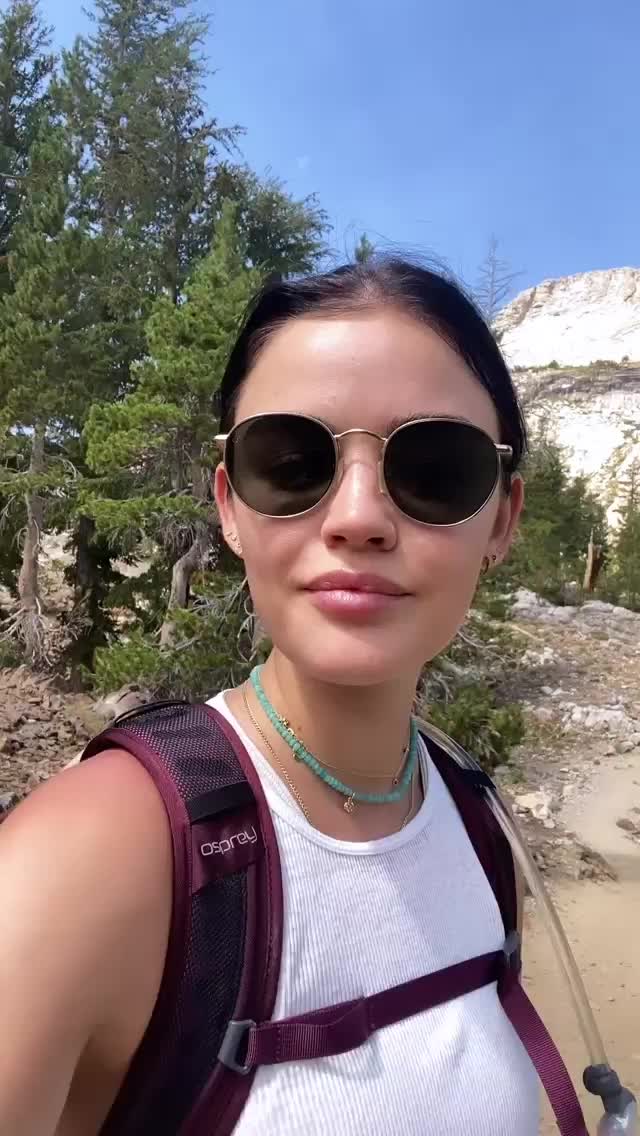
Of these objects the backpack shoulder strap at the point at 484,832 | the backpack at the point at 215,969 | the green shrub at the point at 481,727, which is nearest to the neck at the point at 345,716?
the backpack at the point at 215,969

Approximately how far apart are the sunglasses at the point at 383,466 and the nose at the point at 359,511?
0.01 m

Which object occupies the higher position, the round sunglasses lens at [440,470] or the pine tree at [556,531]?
the round sunglasses lens at [440,470]

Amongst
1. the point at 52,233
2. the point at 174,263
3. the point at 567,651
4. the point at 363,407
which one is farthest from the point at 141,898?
the point at 567,651

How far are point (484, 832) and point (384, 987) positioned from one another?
362 mm

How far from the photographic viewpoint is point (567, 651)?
14.7 m

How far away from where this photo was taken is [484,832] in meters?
1.16

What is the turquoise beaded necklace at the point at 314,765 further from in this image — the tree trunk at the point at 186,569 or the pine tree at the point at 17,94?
the pine tree at the point at 17,94

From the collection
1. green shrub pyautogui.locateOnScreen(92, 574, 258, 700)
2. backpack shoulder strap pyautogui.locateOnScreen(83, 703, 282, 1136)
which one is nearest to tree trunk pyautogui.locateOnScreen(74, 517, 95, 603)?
green shrub pyautogui.locateOnScreen(92, 574, 258, 700)

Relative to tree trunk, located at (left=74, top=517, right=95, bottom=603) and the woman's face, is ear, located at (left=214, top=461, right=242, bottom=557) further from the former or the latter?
tree trunk, located at (left=74, top=517, right=95, bottom=603)

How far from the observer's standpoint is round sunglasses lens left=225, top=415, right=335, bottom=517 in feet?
2.88

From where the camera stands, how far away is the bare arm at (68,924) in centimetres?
62

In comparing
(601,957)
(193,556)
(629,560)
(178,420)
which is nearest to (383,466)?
(601,957)

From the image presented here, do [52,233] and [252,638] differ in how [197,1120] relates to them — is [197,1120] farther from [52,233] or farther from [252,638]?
[52,233]

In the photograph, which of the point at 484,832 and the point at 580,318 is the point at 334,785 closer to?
the point at 484,832
